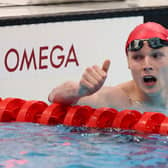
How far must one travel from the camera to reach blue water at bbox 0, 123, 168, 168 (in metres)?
1.79

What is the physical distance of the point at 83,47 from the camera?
142 inches

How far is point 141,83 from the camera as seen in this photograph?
2.54 meters

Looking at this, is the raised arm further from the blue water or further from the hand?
the blue water

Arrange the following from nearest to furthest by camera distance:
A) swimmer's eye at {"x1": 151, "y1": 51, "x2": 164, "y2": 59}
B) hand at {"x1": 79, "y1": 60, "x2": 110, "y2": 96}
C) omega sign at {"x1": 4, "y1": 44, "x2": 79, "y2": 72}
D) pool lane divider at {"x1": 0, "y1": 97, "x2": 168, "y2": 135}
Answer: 1. hand at {"x1": 79, "y1": 60, "x2": 110, "y2": 96}
2. pool lane divider at {"x1": 0, "y1": 97, "x2": 168, "y2": 135}
3. swimmer's eye at {"x1": 151, "y1": 51, "x2": 164, "y2": 59}
4. omega sign at {"x1": 4, "y1": 44, "x2": 79, "y2": 72}

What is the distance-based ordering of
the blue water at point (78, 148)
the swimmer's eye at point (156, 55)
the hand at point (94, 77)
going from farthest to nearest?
the swimmer's eye at point (156, 55), the hand at point (94, 77), the blue water at point (78, 148)

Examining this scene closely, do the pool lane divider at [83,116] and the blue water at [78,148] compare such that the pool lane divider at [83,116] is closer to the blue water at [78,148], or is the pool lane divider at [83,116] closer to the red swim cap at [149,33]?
the blue water at [78,148]

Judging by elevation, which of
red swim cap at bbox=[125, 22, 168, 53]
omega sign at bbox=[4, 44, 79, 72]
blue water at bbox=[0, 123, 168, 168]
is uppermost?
red swim cap at bbox=[125, 22, 168, 53]

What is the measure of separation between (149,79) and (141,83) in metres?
0.05

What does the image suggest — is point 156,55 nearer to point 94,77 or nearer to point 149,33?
point 149,33

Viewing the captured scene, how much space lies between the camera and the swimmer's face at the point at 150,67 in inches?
98.3

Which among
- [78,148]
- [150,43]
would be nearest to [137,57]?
[150,43]

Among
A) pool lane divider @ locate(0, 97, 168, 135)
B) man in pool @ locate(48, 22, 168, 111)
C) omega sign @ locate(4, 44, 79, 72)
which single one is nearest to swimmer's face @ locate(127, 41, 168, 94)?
man in pool @ locate(48, 22, 168, 111)

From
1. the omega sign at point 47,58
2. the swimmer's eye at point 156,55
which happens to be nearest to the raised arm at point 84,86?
the swimmer's eye at point 156,55

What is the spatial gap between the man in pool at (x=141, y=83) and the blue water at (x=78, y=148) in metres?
0.21
